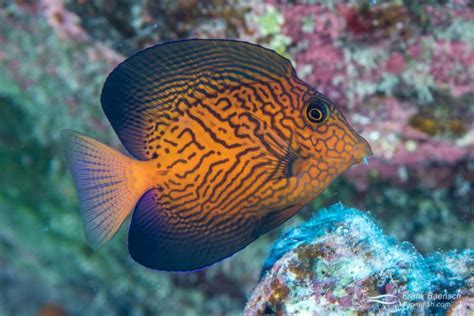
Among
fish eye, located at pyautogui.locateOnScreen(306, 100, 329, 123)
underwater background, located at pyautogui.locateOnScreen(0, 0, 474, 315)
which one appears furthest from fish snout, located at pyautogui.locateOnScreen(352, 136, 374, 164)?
underwater background, located at pyautogui.locateOnScreen(0, 0, 474, 315)

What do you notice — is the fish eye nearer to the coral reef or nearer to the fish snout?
the fish snout

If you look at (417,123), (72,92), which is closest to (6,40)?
(72,92)

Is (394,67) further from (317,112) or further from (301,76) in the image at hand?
(317,112)

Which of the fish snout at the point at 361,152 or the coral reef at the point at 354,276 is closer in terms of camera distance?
the coral reef at the point at 354,276

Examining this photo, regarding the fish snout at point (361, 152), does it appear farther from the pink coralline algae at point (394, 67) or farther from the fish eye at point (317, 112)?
the pink coralline algae at point (394, 67)

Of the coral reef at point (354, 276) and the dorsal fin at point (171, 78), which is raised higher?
the dorsal fin at point (171, 78)

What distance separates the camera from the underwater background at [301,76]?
3.33m

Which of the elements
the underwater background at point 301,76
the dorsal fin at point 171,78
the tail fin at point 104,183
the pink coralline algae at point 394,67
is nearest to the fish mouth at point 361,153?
the underwater background at point 301,76

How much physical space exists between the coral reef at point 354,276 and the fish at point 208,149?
247 mm

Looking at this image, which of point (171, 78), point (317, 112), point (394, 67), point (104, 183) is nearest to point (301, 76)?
point (394, 67)

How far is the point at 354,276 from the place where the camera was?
169 cm

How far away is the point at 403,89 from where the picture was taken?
3512 millimetres

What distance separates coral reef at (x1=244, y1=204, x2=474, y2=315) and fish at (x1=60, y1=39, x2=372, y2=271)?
0.25 meters

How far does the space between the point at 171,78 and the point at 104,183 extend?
1.95 ft
